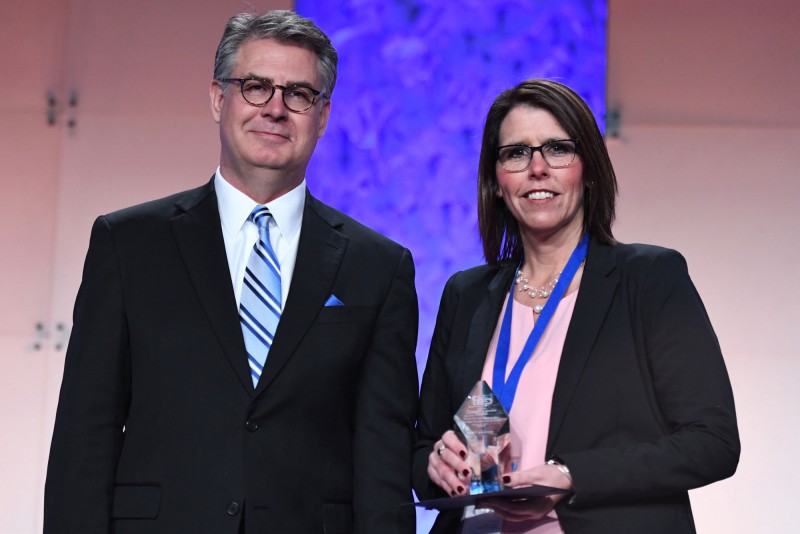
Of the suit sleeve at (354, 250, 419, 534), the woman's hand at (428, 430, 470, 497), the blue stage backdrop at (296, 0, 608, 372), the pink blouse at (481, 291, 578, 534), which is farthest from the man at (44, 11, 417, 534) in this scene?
the blue stage backdrop at (296, 0, 608, 372)

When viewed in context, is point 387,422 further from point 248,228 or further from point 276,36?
point 276,36

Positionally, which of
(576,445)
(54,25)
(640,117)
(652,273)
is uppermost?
(54,25)

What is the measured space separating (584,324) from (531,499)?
43cm

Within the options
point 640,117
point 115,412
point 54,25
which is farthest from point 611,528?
point 54,25

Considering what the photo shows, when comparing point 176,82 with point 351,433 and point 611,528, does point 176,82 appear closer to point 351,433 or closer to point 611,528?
point 351,433

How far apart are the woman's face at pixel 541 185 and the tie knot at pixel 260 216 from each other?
61cm

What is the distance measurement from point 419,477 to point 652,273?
747 mm

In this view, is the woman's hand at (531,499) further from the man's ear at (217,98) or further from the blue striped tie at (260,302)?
the man's ear at (217,98)

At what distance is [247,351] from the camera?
2.31m

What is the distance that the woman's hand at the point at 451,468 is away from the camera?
2.19 m

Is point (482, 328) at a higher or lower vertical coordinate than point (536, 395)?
higher

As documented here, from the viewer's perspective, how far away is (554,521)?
226cm

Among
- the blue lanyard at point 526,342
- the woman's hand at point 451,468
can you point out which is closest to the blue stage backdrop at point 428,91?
the blue lanyard at point 526,342

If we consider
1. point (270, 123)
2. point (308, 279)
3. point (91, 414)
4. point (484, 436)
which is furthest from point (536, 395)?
point (91, 414)
